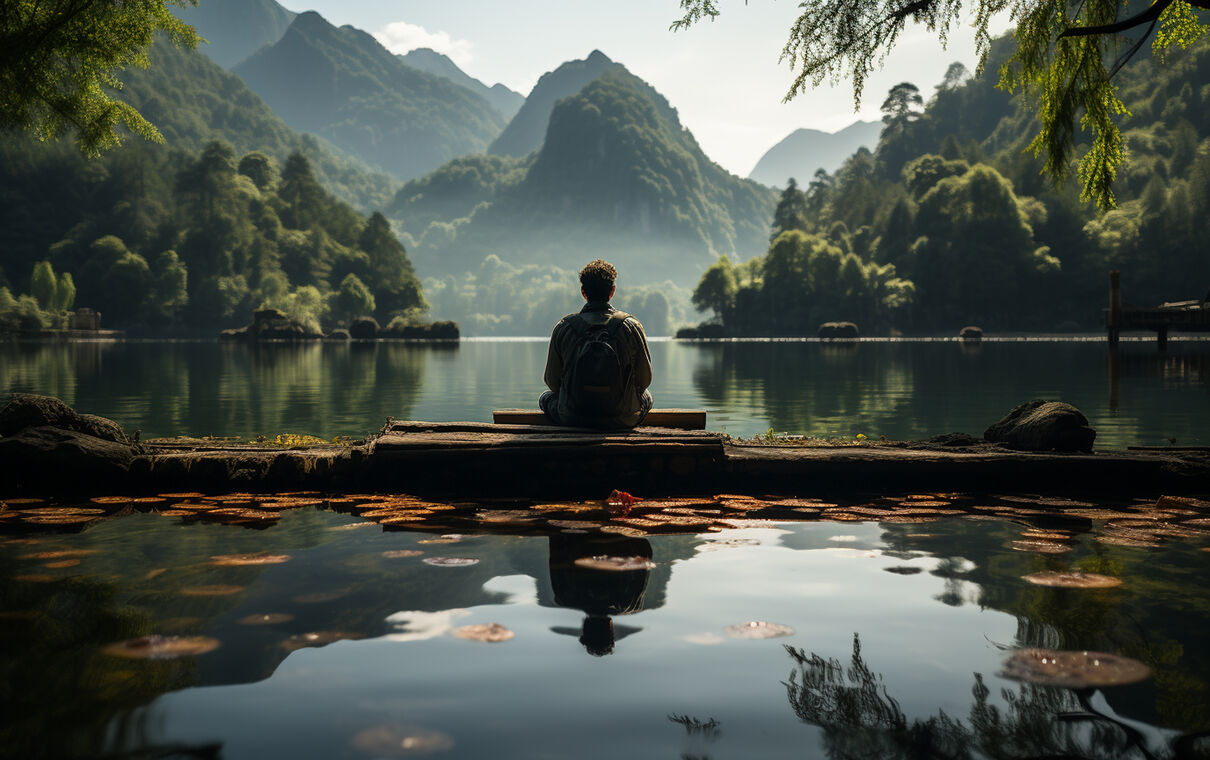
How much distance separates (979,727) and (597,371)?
6214 millimetres

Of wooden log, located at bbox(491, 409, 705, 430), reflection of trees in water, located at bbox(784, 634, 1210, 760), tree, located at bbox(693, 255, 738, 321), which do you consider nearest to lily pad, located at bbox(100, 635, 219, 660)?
reflection of trees in water, located at bbox(784, 634, 1210, 760)

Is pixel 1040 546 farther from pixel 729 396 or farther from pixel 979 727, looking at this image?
pixel 729 396

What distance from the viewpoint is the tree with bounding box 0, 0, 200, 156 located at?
1564cm

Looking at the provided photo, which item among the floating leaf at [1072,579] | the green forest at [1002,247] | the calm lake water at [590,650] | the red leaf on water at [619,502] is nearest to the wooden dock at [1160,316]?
the red leaf on water at [619,502]

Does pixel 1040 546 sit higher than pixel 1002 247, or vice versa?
pixel 1002 247

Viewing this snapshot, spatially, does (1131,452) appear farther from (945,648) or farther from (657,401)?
(657,401)

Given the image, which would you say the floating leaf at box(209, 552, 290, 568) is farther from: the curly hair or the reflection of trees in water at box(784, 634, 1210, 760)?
the curly hair

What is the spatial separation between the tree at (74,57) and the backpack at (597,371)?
43.0 ft

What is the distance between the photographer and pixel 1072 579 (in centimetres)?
568

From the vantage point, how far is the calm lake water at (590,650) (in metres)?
Result: 3.37

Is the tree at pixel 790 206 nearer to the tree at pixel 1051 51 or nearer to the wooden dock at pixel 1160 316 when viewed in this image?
the wooden dock at pixel 1160 316

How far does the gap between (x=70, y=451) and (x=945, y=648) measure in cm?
854

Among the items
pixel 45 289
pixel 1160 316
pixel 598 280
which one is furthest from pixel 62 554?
pixel 45 289

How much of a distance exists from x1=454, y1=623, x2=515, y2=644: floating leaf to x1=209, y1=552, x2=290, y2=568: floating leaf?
2160mm
